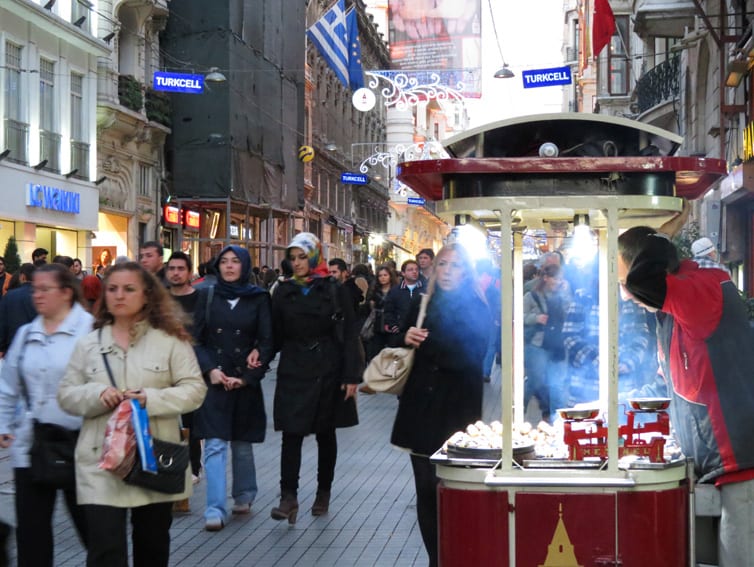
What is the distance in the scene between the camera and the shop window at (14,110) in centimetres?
2494

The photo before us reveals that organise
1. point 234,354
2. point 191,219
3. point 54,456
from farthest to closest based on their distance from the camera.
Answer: point 191,219, point 234,354, point 54,456

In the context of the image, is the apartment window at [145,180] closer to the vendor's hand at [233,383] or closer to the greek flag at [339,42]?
the greek flag at [339,42]

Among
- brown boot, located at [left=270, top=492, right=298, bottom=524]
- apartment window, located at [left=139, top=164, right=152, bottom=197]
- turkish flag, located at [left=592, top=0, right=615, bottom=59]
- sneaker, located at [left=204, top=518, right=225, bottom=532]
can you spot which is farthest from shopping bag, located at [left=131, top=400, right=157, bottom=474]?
apartment window, located at [left=139, top=164, right=152, bottom=197]

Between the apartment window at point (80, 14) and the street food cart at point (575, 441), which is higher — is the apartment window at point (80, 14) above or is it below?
above

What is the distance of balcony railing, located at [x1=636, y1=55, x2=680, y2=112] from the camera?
87.4ft

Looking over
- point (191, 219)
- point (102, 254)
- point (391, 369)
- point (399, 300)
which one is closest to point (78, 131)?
point (102, 254)

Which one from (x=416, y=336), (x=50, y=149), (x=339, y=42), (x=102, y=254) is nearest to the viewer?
(x=416, y=336)

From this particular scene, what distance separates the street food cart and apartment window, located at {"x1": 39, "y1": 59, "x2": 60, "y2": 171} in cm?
2260

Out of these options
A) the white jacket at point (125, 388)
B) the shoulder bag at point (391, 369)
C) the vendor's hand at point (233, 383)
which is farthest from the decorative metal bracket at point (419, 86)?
the white jacket at point (125, 388)

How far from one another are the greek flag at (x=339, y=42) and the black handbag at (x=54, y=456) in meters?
15.7

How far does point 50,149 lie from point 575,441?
23254 mm

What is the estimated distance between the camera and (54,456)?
5.63 meters

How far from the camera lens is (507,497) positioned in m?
5.28

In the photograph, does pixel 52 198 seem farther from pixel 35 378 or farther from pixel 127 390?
pixel 127 390
